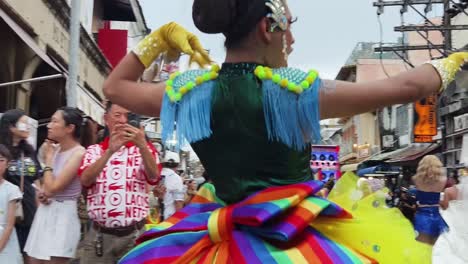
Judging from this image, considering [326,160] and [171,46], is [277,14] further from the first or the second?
[326,160]

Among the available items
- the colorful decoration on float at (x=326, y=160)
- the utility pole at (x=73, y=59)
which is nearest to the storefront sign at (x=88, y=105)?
the utility pole at (x=73, y=59)

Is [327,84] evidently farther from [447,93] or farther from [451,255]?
[451,255]

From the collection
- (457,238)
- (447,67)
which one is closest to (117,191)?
(457,238)

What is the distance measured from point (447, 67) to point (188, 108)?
792 mm

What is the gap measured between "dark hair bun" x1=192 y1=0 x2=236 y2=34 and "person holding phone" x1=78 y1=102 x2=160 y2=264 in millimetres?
2071

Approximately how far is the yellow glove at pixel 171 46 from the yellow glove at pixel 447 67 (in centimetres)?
73

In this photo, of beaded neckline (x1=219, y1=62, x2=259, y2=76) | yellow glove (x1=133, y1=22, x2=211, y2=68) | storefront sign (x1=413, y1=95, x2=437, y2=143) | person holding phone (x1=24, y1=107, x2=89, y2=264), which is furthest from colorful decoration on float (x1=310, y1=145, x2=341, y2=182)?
beaded neckline (x1=219, y1=62, x2=259, y2=76)

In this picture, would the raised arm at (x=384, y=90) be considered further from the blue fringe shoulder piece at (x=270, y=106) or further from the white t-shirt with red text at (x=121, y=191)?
the white t-shirt with red text at (x=121, y=191)

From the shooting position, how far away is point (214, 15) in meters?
1.92

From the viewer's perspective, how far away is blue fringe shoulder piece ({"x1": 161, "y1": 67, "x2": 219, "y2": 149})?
1.91m

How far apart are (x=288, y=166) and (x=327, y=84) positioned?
0.89 feet

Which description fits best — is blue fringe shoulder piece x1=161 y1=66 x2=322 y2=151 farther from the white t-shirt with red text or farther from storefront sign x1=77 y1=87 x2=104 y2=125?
storefront sign x1=77 y1=87 x2=104 y2=125

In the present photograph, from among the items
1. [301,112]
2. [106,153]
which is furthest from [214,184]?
[106,153]

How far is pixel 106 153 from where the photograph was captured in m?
3.97
